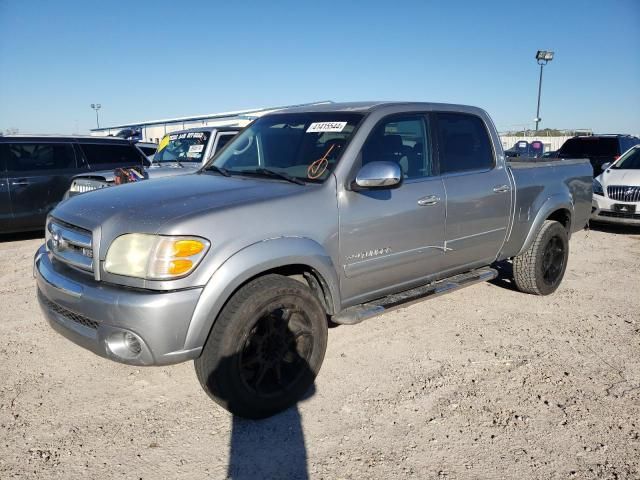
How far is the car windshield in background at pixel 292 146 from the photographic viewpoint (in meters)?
3.48

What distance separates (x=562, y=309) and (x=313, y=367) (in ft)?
10.1

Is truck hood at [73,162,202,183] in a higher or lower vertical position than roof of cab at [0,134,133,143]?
lower

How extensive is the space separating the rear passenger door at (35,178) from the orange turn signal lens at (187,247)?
6.49m

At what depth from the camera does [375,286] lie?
3633 mm

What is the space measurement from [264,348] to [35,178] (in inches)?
269

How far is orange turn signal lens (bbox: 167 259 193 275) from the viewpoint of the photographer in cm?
259

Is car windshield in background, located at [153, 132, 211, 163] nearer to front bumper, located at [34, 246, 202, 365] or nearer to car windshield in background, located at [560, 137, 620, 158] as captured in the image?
front bumper, located at [34, 246, 202, 365]

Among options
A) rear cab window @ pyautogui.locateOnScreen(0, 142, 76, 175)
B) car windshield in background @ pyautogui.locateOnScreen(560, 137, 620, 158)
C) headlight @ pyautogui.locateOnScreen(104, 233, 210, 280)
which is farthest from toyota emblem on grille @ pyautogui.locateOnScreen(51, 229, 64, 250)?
car windshield in background @ pyautogui.locateOnScreen(560, 137, 620, 158)

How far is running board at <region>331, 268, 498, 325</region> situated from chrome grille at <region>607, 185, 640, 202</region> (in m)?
6.02

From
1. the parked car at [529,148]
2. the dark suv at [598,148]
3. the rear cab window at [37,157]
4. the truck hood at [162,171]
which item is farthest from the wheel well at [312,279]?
the parked car at [529,148]

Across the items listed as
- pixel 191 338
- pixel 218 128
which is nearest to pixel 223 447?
pixel 191 338

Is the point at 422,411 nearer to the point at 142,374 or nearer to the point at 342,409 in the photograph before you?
the point at 342,409

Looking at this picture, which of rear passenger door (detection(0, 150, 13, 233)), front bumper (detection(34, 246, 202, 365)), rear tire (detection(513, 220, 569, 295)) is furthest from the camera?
rear passenger door (detection(0, 150, 13, 233))

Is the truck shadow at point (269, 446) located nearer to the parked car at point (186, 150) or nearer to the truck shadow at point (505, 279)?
the truck shadow at point (505, 279)
